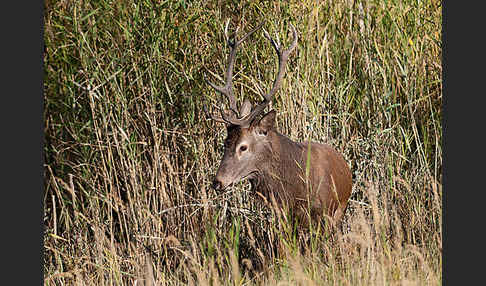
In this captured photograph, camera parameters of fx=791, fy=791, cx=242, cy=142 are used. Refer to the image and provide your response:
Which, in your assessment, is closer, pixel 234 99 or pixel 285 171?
pixel 285 171

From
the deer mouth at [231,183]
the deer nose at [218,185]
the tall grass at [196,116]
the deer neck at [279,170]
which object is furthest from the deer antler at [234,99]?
the tall grass at [196,116]

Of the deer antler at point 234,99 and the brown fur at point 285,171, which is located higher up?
the deer antler at point 234,99

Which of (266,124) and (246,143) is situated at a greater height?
(266,124)

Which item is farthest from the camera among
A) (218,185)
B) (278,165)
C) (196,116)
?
(196,116)

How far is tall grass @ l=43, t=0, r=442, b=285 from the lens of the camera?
580cm

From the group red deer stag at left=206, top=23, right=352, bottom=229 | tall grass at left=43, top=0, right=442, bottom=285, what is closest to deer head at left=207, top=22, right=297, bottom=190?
red deer stag at left=206, top=23, right=352, bottom=229

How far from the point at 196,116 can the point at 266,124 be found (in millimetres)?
1217

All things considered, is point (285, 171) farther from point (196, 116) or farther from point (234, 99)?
point (196, 116)

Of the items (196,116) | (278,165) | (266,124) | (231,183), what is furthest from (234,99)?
(196,116)

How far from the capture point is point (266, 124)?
5324mm

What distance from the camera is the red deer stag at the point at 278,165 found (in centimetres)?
521

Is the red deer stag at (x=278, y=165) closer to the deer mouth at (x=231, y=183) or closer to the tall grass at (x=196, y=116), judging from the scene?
the deer mouth at (x=231, y=183)

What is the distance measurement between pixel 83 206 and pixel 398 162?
7.97 ft

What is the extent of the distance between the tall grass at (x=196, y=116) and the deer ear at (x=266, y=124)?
0.61m
